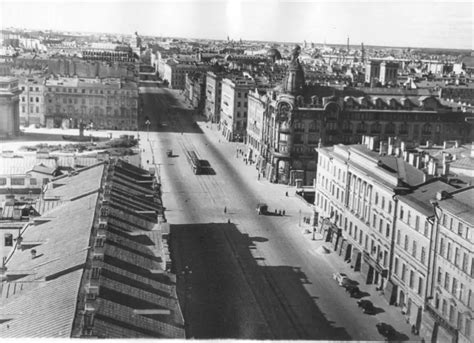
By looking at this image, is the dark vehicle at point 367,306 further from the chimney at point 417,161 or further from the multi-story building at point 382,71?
the multi-story building at point 382,71

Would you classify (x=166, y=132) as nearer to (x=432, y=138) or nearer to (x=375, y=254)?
(x=432, y=138)

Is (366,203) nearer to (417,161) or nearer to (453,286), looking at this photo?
(417,161)

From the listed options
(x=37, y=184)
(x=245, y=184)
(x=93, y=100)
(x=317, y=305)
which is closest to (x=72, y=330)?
(x=317, y=305)

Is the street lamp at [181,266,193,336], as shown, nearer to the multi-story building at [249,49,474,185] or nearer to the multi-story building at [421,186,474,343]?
the multi-story building at [421,186,474,343]

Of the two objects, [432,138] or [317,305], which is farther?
[432,138]

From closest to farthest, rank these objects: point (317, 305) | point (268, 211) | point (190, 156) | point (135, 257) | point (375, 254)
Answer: point (135, 257)
point (317, 305)
point (375, 254)
point (268, 211)
point (190, 156)

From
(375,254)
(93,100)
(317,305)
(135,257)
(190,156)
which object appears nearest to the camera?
(135,257)

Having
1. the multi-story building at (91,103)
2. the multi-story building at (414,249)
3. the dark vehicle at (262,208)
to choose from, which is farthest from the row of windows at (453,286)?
the multi-story building at (91,103)

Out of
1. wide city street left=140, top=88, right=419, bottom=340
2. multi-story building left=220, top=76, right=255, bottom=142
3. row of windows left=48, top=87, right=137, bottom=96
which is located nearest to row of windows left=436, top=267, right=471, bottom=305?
wide city street left=140, top=88, right=419, bottom=340

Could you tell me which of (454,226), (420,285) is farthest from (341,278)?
(454,226)
